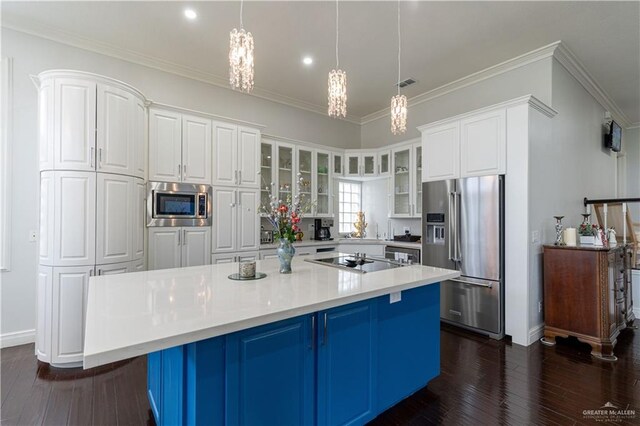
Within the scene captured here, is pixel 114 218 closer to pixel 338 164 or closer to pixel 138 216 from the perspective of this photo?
pixel 138 216

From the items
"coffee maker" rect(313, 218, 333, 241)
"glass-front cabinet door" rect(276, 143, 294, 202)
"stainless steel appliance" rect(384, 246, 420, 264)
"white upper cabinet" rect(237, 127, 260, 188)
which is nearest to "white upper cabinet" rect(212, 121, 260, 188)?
"white upper cabinet" rect(237, 127, 260, 188)

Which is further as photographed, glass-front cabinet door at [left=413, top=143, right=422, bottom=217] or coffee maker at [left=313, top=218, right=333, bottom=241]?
coffee maker at [left=313, top=218, right=333, bottom=241]

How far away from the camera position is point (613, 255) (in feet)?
10.3

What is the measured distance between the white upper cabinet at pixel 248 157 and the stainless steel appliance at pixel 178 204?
499mm

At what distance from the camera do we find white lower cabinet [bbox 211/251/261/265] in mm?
3781

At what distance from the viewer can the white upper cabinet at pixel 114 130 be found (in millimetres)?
2855

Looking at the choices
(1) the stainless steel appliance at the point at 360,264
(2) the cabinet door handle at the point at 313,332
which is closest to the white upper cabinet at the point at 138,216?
(1) the stainless steel appliance at the point at 360,264

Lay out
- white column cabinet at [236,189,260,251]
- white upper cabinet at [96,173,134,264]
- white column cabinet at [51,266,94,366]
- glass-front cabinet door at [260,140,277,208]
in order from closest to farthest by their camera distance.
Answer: white column cabinet at [51,266,94,366]
white upper cabinet at [96,173,134,264]
white column cabinet at [236,189,260,251]
glass-front cabinet door at [260,140,277,208]

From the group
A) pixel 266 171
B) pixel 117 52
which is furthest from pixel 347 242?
pixel 117 52

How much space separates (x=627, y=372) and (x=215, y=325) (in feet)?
11.4

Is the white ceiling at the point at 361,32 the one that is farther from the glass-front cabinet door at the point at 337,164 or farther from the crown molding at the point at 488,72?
the glass-front cabinet door at the point at 337,164

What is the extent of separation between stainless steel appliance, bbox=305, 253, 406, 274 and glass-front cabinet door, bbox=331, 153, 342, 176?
2737mm

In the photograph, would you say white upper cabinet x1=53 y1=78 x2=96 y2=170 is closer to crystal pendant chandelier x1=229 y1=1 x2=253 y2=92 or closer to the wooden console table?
crystal pendant chandelier x1=229 y1=1 x2=253 y2=92

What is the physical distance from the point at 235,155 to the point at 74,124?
164 cm
